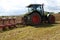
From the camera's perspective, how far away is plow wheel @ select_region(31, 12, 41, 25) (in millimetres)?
16984

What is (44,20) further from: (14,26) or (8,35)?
(8,35)

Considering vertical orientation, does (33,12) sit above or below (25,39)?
above

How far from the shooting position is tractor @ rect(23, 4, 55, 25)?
17031 millimetres

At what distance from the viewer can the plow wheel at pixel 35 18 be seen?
1698 cm

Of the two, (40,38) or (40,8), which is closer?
(40,38)

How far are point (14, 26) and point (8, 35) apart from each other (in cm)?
349

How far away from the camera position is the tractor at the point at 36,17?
17031 millimetres

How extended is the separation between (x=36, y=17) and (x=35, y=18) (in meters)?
0.14

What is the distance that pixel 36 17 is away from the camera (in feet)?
56.3

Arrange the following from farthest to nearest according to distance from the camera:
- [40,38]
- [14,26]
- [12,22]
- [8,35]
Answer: [12,22] < [14,26] < [8,35] < [40,38]

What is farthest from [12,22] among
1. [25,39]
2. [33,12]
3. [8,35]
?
[25,39]

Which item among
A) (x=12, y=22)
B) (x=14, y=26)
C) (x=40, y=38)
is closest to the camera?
(x=40, y=38)

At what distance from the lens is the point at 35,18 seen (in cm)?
1714

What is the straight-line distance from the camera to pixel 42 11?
59.5 ft
